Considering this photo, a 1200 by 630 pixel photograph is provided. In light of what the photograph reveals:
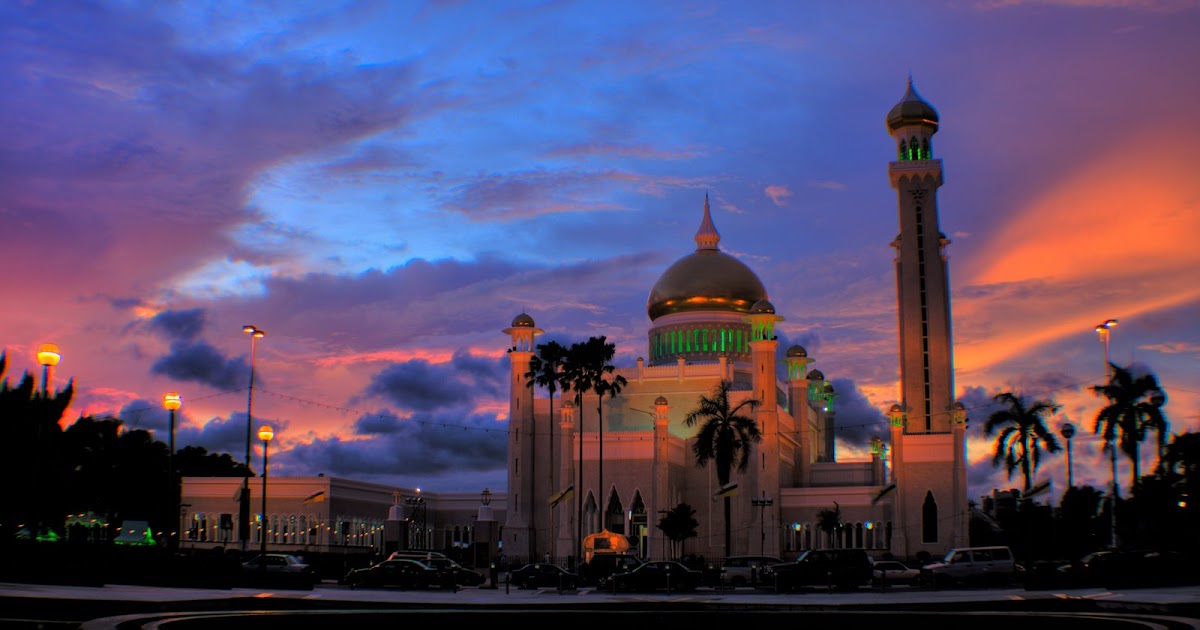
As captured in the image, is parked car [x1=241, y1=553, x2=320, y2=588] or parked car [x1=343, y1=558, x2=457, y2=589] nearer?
parked car [x1=241, y1=553, x2=320, y2=588]

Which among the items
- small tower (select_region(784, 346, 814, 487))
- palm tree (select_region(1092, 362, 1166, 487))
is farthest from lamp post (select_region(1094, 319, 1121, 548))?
small tower (select_region(784, 346, 814, 487))

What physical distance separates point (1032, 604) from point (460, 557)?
49360 mm

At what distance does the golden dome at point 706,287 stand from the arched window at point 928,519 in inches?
792

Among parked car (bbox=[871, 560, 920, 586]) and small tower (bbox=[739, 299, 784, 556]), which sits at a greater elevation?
small tower (bbox=[739, 299, 784, 556])

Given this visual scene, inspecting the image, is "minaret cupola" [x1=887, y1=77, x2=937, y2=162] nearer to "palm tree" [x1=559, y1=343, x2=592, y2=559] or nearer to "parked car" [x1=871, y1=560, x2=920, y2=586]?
"palm tree" [x1=559, y1=343, x2=592, y2=559]

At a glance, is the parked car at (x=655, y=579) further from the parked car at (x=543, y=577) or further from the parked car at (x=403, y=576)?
the parked car at (x=403, y=576)

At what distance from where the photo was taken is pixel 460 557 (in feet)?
233

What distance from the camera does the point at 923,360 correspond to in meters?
74.4

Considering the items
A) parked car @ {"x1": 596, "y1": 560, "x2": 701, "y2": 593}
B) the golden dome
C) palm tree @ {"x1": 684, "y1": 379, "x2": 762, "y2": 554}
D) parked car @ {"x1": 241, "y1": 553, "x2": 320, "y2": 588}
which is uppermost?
the golden dome

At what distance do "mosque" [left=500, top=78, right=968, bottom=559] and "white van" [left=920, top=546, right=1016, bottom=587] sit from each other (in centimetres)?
2140

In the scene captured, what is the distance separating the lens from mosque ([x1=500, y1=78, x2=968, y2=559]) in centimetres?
6788

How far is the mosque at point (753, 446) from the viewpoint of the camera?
67.9 meters

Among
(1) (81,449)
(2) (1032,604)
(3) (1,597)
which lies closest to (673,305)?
(1) (81,449)

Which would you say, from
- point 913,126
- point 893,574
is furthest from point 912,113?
point 893,574
